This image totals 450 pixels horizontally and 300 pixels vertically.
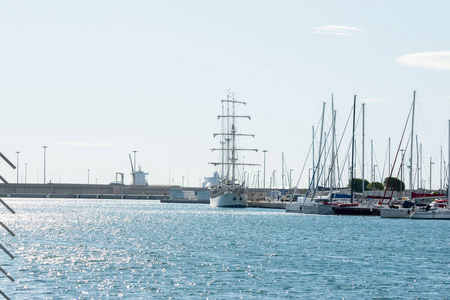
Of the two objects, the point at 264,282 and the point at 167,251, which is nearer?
the point at 264,282

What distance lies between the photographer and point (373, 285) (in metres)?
40.0

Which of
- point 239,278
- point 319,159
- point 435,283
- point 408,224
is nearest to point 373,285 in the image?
point 435,283

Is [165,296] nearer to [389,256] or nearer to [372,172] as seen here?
[389,256]

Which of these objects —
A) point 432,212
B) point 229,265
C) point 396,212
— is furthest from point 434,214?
point 229,265

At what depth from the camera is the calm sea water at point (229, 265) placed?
120 feet

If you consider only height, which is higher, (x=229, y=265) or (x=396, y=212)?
(x=396, y=212)

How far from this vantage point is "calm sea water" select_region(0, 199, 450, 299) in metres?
36.7

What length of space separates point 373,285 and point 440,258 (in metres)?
18.9

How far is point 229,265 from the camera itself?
4956cm

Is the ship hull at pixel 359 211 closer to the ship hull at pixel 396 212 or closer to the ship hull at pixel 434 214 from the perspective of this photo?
the ship hull at pixel 396 212

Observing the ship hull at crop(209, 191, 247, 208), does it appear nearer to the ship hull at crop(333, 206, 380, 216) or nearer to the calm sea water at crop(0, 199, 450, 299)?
the ship hull at crop(333, 206, 380, 216)

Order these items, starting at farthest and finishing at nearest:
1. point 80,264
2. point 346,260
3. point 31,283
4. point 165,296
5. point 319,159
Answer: point 319,159 → point 346,260 → point 80,264 → point 31,283 → point 165,296

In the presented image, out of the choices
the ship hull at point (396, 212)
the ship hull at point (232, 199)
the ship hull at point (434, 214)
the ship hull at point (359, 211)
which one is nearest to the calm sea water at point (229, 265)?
the ship hull at point (434, 214)

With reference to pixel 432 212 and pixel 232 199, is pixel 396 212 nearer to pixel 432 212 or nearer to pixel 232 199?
pixel 432 212
